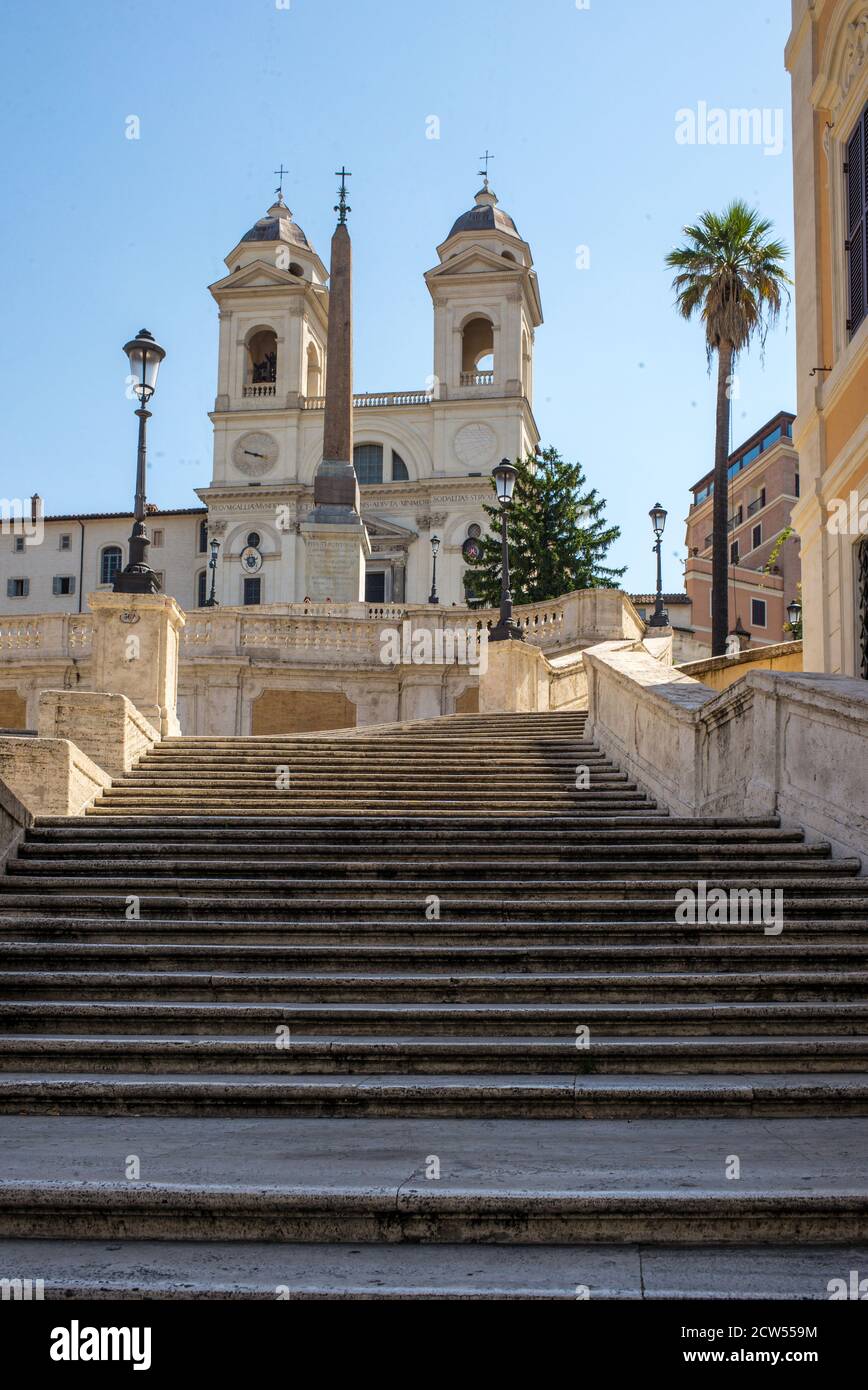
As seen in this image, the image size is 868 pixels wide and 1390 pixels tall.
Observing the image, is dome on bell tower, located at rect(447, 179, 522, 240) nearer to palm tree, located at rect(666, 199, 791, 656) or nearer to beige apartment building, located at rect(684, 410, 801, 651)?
beige apartment building, located at rect(684, 410, 801, 651)

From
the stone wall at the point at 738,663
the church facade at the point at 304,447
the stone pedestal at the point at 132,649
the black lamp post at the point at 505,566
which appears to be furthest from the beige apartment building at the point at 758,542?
the stone pedestal at the point at 132,649

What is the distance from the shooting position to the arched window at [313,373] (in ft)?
271

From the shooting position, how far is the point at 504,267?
77.5 metres

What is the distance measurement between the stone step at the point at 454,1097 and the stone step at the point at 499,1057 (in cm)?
5

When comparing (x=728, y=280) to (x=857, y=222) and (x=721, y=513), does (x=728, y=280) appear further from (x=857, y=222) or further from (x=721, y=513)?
(x=857, y=222)

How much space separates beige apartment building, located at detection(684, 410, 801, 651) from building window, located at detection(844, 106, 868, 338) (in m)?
46.8

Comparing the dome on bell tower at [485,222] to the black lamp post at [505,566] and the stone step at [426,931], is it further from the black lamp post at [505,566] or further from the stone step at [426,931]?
the stone step at [426,931]

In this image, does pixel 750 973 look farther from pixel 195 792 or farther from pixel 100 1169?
pixel 195 792

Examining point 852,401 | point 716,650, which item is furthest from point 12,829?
point 716,650

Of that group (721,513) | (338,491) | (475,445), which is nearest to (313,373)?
(475,445)

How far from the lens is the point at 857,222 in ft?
50.3

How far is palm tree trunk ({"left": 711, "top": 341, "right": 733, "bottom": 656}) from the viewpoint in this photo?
102ft

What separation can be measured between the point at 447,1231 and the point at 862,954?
3.78 meters

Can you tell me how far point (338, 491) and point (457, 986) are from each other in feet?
127
